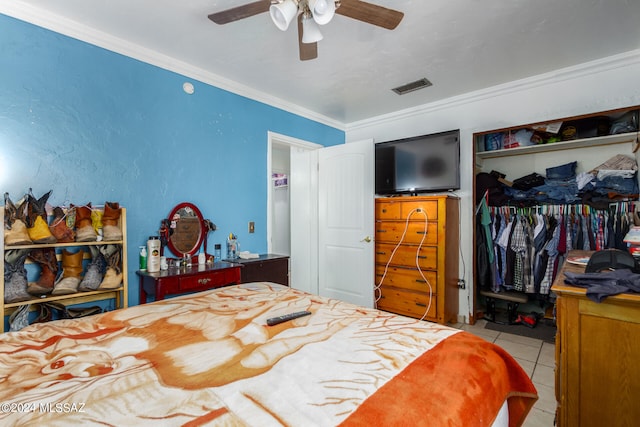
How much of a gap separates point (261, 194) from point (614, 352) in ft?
9.44

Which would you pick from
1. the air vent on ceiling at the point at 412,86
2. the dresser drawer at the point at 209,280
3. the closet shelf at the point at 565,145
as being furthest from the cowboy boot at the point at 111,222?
the closet shelf at the point at 565,145

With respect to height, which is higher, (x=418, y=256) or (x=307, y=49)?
(x=307, y=49)

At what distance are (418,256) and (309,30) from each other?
241cm

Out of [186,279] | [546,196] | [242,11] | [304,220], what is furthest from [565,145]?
[186,279]

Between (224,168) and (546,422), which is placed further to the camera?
(224,168)

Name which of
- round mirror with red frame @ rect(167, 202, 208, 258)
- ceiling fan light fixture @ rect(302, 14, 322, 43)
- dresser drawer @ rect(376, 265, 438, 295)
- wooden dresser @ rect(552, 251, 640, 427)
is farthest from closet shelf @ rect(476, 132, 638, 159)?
round mirror with red frame @ rect(167, 202, 208, 258)

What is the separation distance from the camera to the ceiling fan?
54.7 inches

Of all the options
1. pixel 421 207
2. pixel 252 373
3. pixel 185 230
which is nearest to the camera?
pixel 252 373

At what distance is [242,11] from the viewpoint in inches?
62.0

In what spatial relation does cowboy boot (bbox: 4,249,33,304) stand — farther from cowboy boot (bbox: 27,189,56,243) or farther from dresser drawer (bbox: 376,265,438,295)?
dresser drawer (bbox: 376,265,438,295)

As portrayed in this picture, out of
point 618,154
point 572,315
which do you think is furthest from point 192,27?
point 618,154

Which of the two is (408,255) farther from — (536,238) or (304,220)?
(304,220)

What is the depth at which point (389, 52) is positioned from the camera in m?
2.43

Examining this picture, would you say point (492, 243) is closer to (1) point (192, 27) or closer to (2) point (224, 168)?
(2) point (224, 168)
